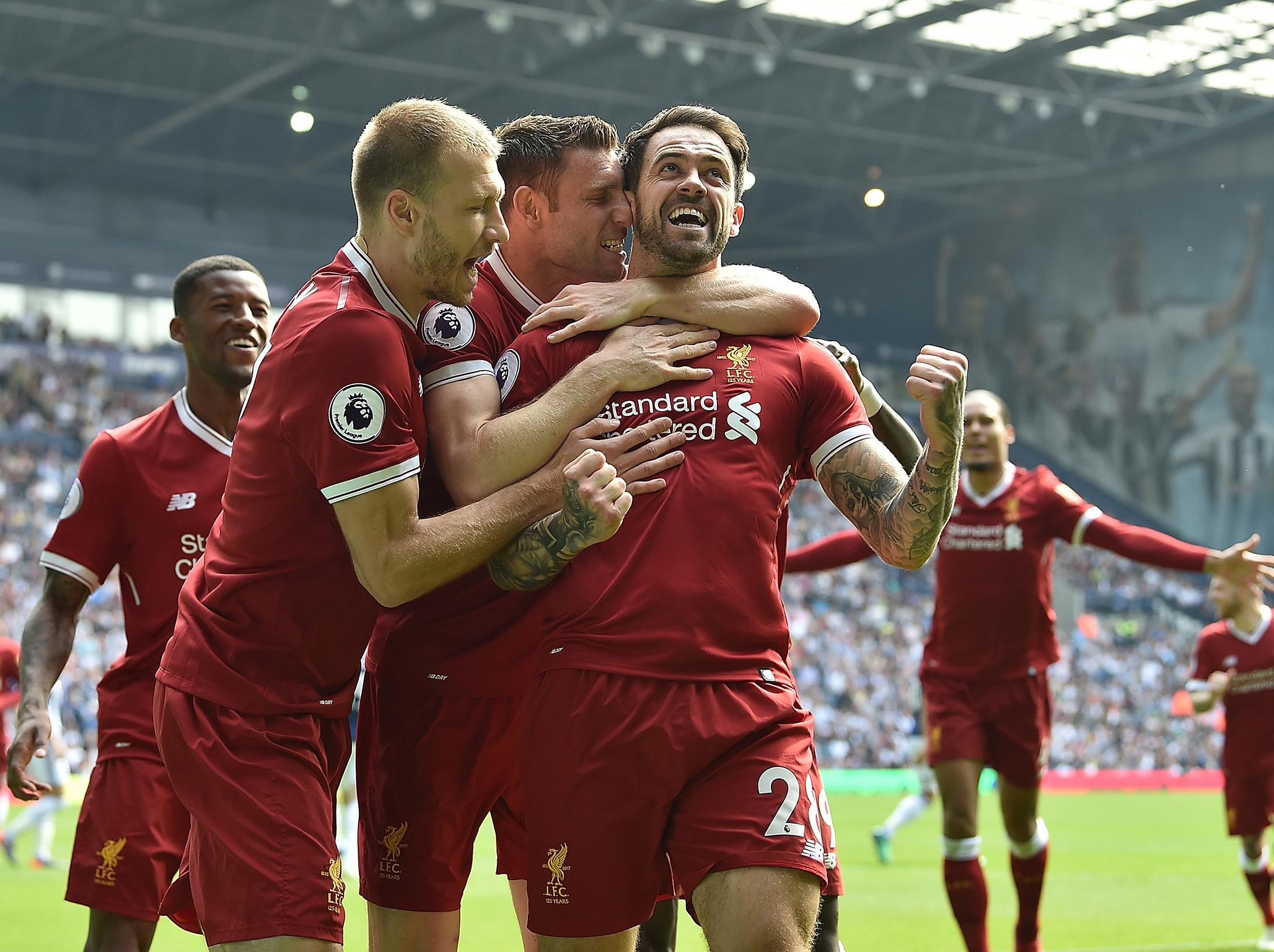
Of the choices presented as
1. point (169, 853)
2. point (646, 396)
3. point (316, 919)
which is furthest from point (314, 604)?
point (169, 853)

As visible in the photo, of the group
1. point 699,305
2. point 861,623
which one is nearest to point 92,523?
point 699,305

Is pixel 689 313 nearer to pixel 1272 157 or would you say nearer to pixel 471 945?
pixel 471 945

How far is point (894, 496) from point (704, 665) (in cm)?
63

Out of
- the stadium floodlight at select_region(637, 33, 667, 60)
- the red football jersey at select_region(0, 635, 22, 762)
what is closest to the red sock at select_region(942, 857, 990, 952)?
the red football jersey at select_region(0, 635, 22, 762)

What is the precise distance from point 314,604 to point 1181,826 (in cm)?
1739

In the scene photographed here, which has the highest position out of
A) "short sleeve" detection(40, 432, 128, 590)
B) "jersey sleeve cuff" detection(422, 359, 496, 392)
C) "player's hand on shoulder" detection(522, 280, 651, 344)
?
"player's hand on shoulder" detection(522, 280, 651, 344)

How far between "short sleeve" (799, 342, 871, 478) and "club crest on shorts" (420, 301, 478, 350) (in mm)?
890

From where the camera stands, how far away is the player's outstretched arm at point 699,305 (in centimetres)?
386

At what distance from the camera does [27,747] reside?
4773 mm

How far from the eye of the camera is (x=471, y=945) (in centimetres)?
923

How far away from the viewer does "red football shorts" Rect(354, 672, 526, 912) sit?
161 inches

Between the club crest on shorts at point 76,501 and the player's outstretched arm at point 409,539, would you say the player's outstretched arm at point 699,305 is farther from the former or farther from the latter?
the club crest on shorts at point 76,501

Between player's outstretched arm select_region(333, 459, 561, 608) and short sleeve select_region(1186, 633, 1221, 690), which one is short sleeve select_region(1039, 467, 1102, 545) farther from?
player's outstretched arm select_region(333, 459, 561, 608)

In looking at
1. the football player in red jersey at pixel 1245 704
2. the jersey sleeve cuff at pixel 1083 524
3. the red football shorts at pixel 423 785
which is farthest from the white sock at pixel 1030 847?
the red football shorts at pixel 423 785
